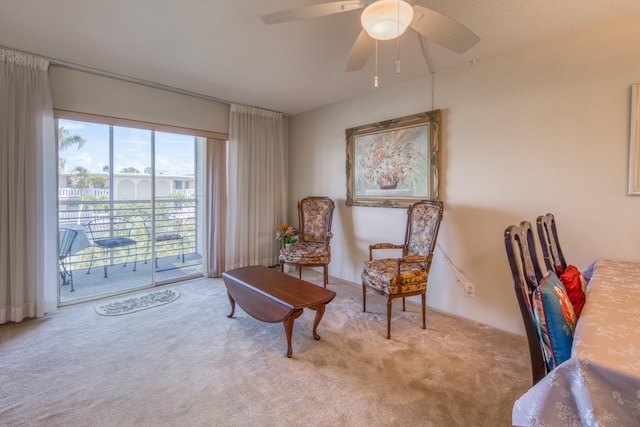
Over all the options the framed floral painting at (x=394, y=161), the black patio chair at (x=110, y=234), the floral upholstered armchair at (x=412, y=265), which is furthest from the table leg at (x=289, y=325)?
the black patio chair at (x=110, y=234)

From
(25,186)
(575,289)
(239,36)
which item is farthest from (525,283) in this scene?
(25,186)

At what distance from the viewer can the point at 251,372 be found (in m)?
2.00

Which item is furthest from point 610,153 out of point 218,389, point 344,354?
point 218,389

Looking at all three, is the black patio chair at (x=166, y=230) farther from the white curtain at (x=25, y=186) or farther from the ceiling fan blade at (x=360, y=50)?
the ceiling fan blade at (x=360, y=50)

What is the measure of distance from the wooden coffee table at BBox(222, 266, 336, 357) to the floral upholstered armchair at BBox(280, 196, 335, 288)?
0.71m

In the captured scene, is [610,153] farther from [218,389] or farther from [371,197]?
[218,389]

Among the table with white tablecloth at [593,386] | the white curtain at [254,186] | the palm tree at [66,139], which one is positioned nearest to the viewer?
the table with white tablecloth at [593,386]

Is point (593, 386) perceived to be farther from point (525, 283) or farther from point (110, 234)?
point (110, 234)

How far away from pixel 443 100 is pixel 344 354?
258cm

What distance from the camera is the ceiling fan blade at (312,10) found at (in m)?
1.51

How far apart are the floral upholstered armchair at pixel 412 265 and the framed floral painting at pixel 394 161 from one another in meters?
0.27

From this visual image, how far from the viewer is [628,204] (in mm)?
2055

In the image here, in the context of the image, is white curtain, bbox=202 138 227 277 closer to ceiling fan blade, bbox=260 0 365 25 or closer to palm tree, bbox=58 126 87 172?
palm tree, bbox=58 126 87 172

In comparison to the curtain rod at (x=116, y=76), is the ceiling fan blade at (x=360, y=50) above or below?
below
